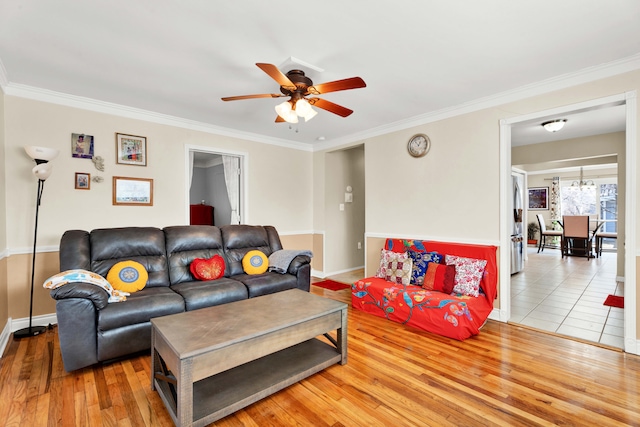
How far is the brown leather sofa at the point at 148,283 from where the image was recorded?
2.20 metres

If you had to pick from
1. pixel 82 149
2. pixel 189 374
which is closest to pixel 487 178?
pixel 189 374

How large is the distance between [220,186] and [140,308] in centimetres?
448

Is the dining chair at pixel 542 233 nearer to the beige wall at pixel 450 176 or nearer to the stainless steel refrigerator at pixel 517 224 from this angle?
the stainless steel refrigerator at pixel 517 224

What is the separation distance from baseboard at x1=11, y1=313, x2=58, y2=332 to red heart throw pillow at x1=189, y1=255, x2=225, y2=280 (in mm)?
1407

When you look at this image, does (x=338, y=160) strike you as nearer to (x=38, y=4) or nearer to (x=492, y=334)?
(x=492, y=334)

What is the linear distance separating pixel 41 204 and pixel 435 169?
178 inches

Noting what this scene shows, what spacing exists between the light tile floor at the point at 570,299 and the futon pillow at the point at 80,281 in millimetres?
3882

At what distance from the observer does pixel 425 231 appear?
155 inches

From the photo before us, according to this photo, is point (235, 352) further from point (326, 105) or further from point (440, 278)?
point (440, 278)

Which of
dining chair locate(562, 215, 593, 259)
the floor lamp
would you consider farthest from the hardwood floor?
dining chair locate(562, 215, 593, 259)

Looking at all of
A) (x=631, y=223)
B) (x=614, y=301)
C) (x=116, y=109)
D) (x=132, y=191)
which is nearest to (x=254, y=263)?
(x=132, y=191)

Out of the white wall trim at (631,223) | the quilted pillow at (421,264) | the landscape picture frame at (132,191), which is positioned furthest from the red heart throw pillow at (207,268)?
the white wall trim at (631,223)

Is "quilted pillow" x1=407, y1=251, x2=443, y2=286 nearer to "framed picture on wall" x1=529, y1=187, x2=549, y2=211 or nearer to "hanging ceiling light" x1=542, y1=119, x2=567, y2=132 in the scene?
"hanging ceiling light" x1=542, y1=119, x2=567, y2=132

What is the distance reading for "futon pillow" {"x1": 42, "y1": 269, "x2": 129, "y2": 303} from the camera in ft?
7.05
